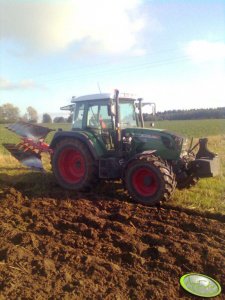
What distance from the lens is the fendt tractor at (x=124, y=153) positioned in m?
6.65

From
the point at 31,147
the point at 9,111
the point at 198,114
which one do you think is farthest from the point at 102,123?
the point at 198,114

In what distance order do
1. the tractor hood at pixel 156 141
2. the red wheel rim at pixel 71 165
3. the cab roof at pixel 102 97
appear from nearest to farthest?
the tractor hood at pixel 156 141
the cab roof at pixel 102 97
the red wheel rim at pixel 71 165

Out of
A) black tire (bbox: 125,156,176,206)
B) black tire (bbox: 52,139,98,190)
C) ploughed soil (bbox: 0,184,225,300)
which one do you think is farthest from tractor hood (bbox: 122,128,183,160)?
ploughed soil (bbox: 0,184,225,300)

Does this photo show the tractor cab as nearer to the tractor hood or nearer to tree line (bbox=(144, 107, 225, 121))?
the tractor hood

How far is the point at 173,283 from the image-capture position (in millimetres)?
3789

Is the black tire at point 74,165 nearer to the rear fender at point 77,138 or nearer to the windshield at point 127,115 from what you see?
the rear fender at point 77,138

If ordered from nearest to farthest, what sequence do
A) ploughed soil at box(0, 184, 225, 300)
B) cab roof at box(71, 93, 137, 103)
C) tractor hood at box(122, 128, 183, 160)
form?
ploughed soil at box(0, 184, 225, 300), tractor hood at box(122, 128, 183, 160), cab roof at box(71, 93, 137, 103)

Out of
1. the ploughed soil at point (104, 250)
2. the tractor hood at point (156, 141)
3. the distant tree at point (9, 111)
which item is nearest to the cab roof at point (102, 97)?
the tractor hood at point (156, 141)

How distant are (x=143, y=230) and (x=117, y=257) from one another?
1.03 metres

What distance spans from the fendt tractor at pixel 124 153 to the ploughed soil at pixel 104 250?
57cm

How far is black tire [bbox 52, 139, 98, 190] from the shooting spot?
24.9ft

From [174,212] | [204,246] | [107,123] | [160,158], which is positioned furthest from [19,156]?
[204,246]

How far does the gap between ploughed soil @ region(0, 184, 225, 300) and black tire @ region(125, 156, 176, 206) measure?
0.87 ft

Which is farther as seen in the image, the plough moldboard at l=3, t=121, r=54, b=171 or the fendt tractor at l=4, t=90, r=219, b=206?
the plough moldboard at l=3, t=121, r=54, b=171
